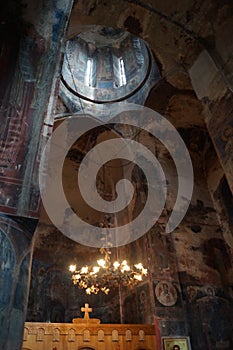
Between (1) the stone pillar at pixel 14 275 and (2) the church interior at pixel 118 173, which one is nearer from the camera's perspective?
(1) the stone pillar at pixel 14 275

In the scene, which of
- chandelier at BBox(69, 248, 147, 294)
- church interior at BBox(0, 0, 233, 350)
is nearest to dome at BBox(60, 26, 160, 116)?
church interior at BBox(0, 0, 233, 350)

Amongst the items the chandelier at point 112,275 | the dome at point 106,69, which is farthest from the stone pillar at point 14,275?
the dome at point 106,69

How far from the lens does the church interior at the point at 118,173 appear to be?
4270 mm

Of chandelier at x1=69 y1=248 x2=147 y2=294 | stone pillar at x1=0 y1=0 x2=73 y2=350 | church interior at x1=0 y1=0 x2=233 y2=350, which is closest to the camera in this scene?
stone pillar at x1=0 y1=0 x2=73 y2=350

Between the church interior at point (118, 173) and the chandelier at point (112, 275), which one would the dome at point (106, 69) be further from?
the chandelier at point (112, 275)

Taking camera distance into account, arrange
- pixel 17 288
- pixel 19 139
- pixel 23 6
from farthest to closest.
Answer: pixel 23 6 → pixel 19 139 → pixel 17 288

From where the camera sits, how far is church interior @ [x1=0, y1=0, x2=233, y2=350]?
4.27 meters

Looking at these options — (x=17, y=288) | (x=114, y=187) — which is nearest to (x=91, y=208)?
(x=114, y=187)

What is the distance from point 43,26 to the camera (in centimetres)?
539

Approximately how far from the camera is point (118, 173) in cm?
1155

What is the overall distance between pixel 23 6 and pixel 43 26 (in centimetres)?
48

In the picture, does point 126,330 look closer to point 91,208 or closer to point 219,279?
point 219,279

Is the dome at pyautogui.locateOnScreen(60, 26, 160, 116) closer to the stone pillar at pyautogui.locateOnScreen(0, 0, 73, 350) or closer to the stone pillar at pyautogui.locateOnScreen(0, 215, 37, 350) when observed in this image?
the stone pillar at pyautogui.locateOnScreen(0, 0, 73, 350)

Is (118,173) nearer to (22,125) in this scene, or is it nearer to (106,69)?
(106,69)
